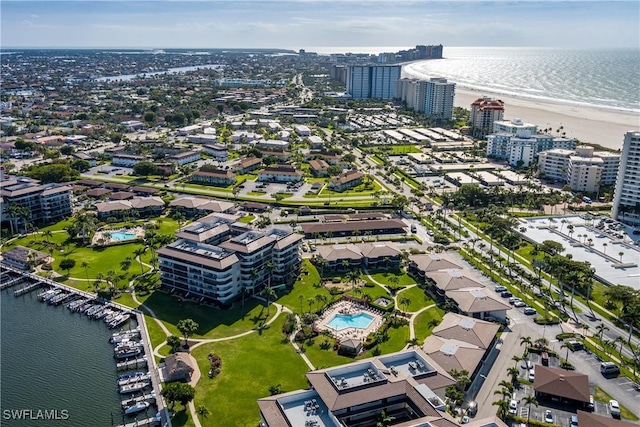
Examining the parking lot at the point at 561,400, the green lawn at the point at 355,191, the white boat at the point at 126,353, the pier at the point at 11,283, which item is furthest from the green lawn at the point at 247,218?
the parking lot at the point at 561,400

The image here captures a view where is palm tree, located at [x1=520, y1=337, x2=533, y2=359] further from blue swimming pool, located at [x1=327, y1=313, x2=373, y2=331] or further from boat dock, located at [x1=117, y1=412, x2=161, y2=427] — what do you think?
boat dock, located at [x1=117, y1=412, x2=161, y2=427]

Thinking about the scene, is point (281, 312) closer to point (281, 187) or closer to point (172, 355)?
point (172, 355)

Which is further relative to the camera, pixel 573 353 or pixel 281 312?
pixel 281 312

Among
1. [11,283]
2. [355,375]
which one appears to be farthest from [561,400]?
[11,283]

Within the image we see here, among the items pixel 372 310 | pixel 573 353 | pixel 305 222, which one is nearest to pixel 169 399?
pixel 372 310

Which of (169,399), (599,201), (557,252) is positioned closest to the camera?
(169,399)

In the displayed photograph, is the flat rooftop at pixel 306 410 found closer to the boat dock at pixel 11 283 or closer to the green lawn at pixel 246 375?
the green lawn at pixel 246 375

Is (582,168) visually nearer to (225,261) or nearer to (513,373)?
(513,373)
